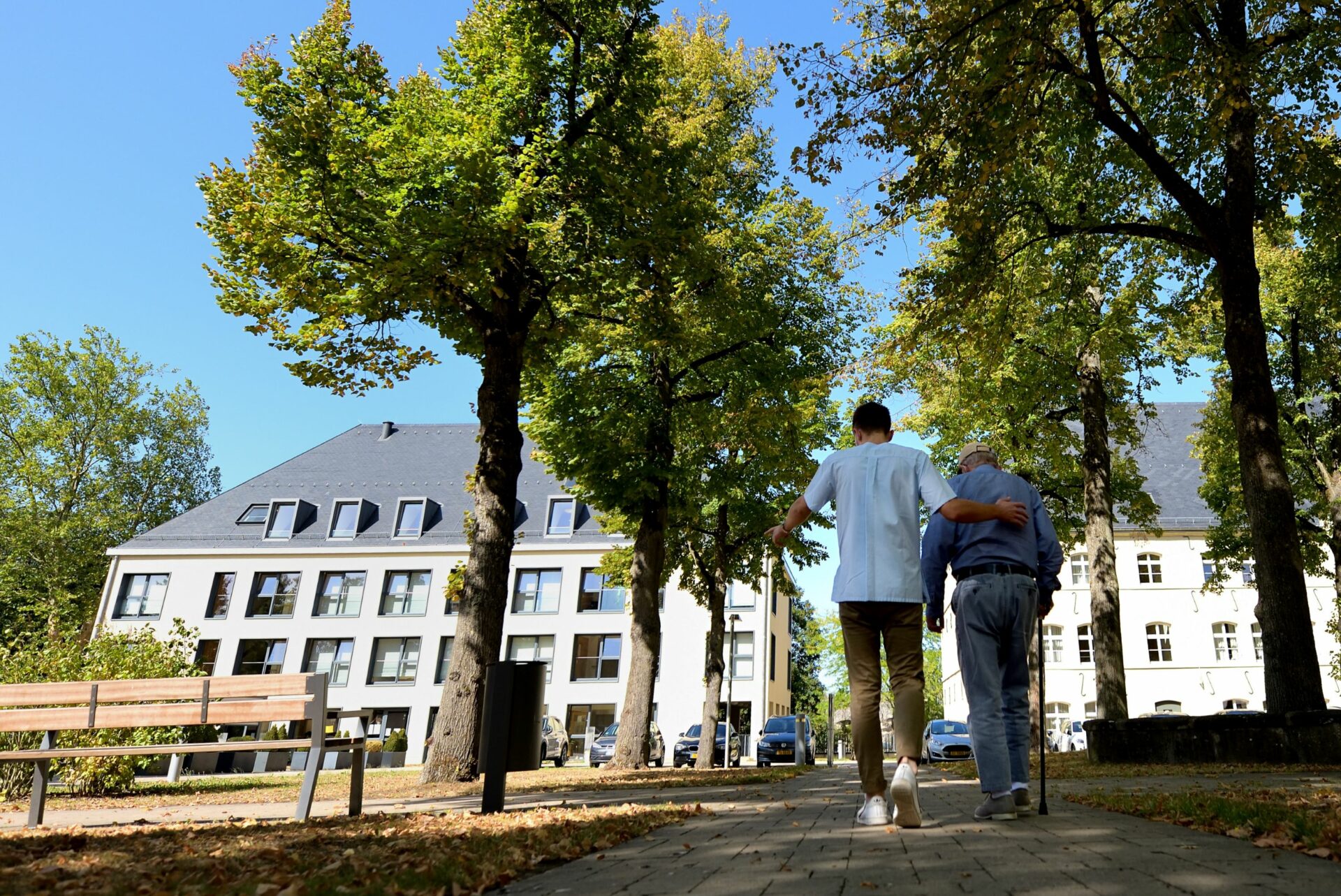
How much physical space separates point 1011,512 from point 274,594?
43.4 metres

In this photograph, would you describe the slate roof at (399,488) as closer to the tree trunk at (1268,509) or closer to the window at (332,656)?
the window at (332,656)

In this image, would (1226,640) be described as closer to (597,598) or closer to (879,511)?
(597,598)

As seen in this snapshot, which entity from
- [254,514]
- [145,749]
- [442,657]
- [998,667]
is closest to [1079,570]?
[442,657]

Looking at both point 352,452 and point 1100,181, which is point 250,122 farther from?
point 352,452

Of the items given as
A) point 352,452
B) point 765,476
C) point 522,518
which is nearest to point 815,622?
point 522,518

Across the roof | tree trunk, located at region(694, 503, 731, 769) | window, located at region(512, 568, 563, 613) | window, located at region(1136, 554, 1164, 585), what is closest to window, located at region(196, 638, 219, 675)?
the roof

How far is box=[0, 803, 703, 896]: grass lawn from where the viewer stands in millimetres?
3297

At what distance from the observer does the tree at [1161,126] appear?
32.7ft

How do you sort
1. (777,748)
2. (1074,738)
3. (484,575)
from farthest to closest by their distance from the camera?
1. (1074,738)
2. (777,748)
3. (484,575)

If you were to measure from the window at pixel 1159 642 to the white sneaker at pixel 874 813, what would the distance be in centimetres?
4528

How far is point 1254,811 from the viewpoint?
14.9 ft

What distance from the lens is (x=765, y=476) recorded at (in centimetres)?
2159

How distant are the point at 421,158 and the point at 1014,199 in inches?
356

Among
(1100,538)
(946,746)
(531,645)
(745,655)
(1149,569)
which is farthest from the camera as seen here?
(1149,569)
